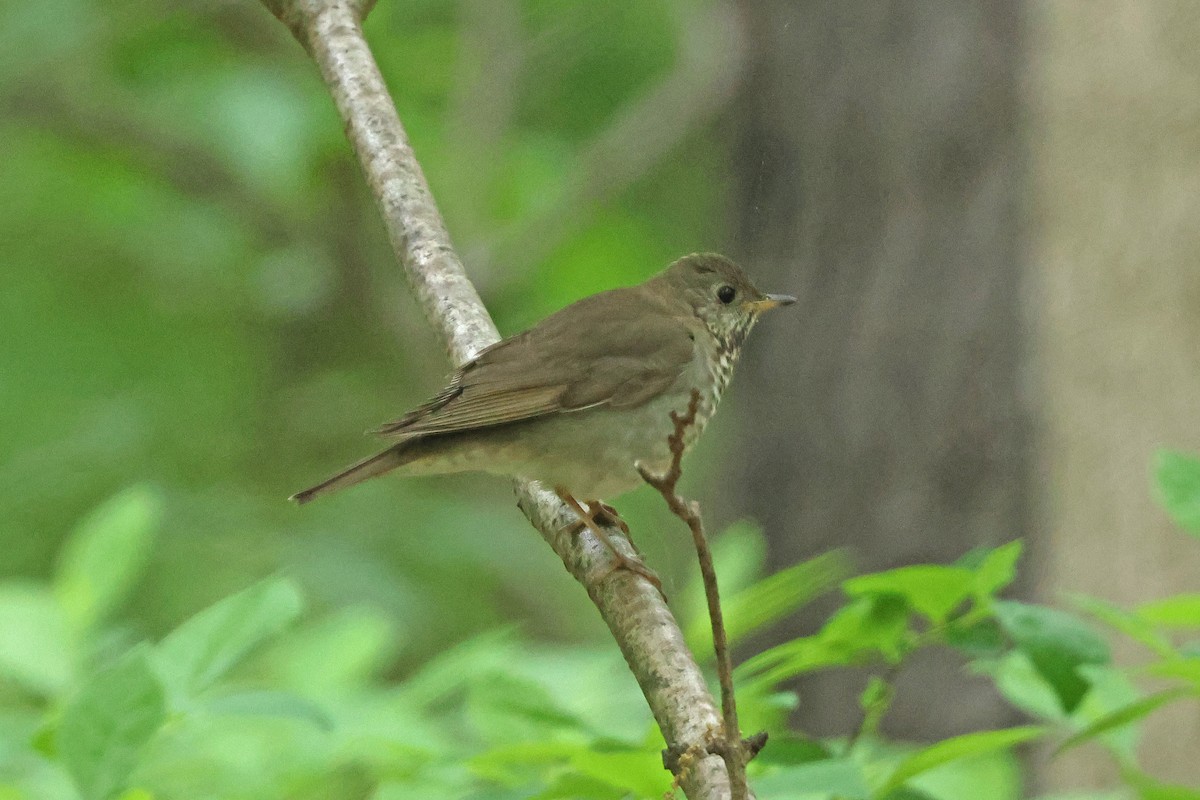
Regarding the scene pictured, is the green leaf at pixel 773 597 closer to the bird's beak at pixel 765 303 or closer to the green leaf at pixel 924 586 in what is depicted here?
the green leaf at pixel 924 586

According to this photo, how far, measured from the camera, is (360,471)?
3250 mm

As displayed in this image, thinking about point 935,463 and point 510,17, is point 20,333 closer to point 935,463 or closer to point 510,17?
point 510,17

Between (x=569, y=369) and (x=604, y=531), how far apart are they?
0.60 m

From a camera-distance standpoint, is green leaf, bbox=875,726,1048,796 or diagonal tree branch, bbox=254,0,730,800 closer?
green leaf, bbox=875,726,1048,796

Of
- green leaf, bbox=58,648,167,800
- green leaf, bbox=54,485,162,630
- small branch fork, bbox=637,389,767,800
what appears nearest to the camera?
small branch fork, bbox=637,389,767,800

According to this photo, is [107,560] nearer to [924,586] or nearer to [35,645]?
[35,645]

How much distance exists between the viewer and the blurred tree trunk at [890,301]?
6762 mm

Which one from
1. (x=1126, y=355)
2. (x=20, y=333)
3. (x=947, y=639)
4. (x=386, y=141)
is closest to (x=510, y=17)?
(x=20, y=333)

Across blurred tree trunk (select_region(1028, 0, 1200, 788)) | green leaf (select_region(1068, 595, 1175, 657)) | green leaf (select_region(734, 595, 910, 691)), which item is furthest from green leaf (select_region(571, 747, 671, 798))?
blurred tree trunk (select_region(1028, 0, 1200, 788))

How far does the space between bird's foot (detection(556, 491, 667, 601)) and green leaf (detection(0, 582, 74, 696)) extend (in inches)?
43.1

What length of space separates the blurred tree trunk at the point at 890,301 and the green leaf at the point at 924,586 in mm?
4678

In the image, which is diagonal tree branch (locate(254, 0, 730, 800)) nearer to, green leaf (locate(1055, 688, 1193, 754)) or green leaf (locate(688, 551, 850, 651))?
green leaf (locate(688, 551, 850, 651))

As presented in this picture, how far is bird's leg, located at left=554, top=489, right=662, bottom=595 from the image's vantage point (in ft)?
8.70

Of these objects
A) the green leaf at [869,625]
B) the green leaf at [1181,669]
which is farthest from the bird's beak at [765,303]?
the green leaf at [1181,669]
